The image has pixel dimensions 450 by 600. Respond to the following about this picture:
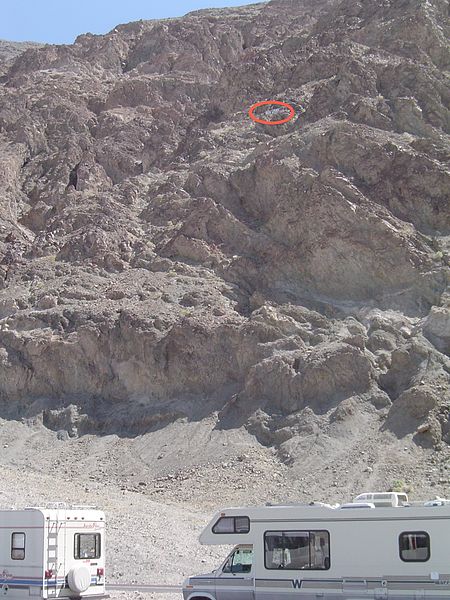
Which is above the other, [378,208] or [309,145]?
[309,145]

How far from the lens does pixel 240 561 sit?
46.8 ft

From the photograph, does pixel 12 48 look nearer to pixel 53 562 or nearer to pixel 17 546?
pixel 17 546

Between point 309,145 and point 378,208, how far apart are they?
6.76 meters

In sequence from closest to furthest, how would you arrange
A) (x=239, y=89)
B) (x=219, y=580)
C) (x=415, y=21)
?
(x=219, y=580) → (x=415, y=21) → (x=239, y=89)

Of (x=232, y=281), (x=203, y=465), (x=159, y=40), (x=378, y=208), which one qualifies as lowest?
(x=203, y=465)

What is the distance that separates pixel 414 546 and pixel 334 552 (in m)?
1.25

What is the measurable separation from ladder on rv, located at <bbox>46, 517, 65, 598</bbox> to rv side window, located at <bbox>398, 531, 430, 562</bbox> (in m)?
5.90

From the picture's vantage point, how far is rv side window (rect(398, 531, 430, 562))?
12.8m

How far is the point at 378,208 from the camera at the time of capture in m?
42.9

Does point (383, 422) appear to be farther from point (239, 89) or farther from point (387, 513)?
point (239, 89)

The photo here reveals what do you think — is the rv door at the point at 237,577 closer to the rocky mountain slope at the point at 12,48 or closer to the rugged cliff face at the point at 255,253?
the rugged cliff face at the point at 255,253

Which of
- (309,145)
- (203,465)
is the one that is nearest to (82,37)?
(309,145)

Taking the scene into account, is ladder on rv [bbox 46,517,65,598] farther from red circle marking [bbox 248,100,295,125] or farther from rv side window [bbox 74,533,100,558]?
red circle marking [bbox 248,100,295,125]

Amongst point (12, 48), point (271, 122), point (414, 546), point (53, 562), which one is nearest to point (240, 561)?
point (414, 546)
